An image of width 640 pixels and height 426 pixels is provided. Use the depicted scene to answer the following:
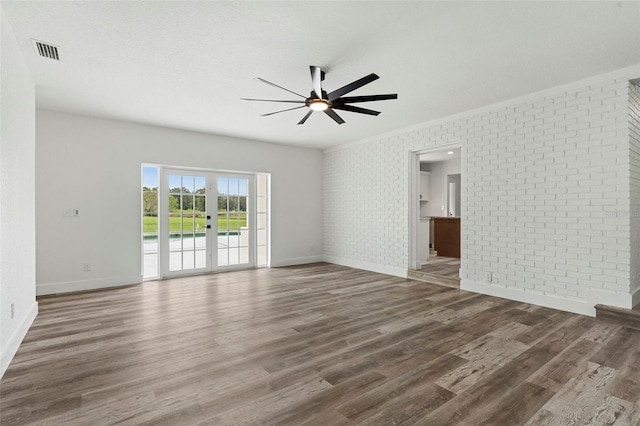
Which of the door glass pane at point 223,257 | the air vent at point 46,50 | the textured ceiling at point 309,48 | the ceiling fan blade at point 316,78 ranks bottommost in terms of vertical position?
the door glass pane at point 223,257

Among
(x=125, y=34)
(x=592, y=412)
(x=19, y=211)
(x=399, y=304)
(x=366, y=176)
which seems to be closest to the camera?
Answer: (x=592, y=412)

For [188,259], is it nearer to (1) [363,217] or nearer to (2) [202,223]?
(2) [202,223]

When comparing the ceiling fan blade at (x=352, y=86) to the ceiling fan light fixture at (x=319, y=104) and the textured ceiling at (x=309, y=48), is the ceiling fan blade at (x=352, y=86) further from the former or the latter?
the textured ceiling at (x=309, y=48)

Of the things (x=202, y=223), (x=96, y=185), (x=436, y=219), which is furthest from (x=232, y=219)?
(x=436, y=219)

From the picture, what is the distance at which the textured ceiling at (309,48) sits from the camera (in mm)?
2496

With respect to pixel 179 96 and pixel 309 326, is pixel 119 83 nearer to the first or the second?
pixel 179 96

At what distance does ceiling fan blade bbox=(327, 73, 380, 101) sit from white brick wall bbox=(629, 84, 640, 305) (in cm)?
306

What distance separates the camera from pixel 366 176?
6820 millimetres

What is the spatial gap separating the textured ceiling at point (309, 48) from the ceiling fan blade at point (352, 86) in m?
0.33

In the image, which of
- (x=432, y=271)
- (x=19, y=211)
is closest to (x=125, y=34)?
(x=19, y=211)

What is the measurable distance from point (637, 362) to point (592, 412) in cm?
110

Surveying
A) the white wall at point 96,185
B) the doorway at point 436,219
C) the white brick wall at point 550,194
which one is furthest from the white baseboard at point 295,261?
the white brick wall at point 550,194

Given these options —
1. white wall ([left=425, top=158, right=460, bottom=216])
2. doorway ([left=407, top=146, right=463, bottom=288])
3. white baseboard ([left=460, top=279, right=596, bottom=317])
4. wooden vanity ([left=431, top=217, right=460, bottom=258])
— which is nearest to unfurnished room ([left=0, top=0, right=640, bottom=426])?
white baseboard ([left=460, top=279, right=596, bottom=317])

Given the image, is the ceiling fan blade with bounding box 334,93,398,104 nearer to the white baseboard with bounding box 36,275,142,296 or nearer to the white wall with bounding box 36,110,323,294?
the white wall with bounding box 36,110,323,294
